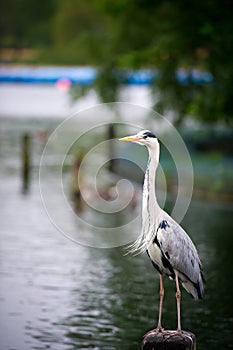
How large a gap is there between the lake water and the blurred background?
0.02 metres

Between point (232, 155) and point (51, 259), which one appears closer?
point (51, 259)

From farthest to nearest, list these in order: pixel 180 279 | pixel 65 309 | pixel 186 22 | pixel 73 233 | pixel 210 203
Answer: pixel 186 22, pixel 210 203, pixel 73 233, pixel 65 309, pixel 180 279

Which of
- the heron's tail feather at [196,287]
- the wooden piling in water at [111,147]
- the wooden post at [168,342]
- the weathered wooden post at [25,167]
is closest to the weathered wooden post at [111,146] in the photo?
the wooden piling in water at [111,147]

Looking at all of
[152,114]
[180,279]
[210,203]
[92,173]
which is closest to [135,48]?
[152,114]

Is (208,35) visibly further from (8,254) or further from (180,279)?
(180,279)

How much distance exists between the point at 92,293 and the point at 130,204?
9.38 meters

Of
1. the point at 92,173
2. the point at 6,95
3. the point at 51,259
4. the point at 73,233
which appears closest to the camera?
the point at 51,259

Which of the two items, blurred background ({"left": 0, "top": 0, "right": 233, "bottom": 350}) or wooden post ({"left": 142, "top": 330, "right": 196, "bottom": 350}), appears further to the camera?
blurred background ({"left": 0, "top": 0, "right": 233, "bottom": 350})

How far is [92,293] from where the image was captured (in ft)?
50.5

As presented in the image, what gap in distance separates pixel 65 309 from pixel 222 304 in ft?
6.31

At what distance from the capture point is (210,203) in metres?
25.2

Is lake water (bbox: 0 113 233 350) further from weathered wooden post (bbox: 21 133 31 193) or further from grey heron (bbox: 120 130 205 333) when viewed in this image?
weathered wooden post (bbox: 21 133 31 193)

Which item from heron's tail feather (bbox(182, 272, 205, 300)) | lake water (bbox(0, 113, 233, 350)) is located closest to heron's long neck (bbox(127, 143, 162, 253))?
heron's tail feather (bbox(182, 272, 205, 300))

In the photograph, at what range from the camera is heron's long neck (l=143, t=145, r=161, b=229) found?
34.0 feet
